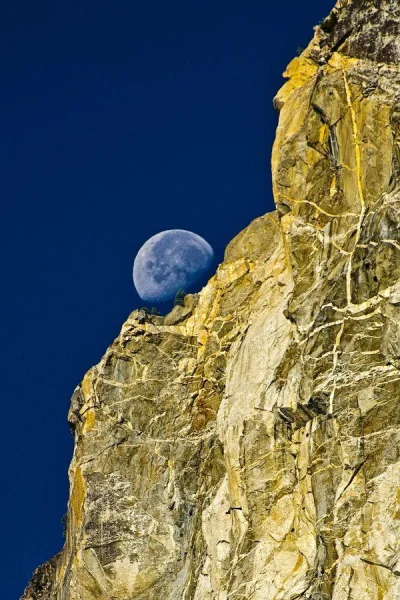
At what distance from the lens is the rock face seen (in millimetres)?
38406

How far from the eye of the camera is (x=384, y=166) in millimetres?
42594

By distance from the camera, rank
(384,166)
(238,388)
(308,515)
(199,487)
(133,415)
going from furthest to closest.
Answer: (133,415) → (199,487) → (238,388) → (384,166) → (308,515)

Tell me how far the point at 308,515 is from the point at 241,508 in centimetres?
404

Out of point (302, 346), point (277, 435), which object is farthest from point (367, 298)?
point (277, 435)

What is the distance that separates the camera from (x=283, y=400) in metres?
42.6

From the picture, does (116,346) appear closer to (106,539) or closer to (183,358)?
(183,358)

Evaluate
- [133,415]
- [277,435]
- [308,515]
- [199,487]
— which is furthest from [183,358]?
[308,515]

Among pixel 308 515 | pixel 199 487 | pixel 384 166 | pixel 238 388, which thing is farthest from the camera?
pixel 199 487

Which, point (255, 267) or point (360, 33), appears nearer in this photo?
point (360, 33)

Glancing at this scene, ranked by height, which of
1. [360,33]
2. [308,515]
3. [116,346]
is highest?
[360,33]

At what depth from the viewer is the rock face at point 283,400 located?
3841cm

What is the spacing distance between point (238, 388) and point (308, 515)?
25.3 feet

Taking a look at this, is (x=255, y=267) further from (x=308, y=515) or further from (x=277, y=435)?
(x=308, y=515)

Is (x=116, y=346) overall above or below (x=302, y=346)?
above
